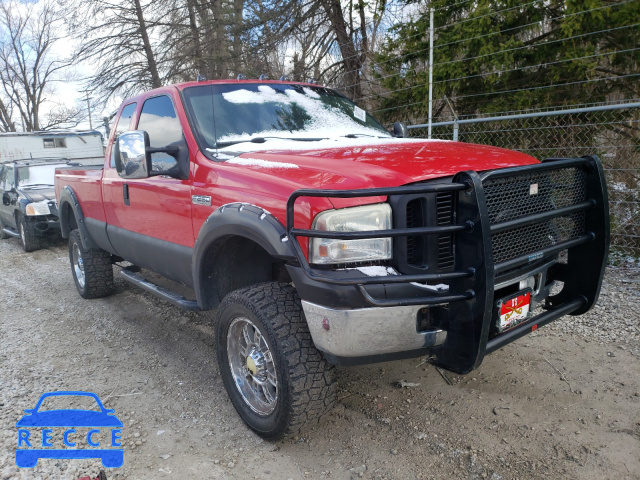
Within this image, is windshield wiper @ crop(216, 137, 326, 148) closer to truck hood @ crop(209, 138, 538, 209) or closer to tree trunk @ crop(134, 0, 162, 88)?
truck hood @ crop(209, 138, 538, 209)

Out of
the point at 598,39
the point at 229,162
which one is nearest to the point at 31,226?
the point at 229,162

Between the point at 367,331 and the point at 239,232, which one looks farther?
the point at 239,232

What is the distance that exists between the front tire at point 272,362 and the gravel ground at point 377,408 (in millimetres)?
203

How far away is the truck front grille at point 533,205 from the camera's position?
2.49 meters

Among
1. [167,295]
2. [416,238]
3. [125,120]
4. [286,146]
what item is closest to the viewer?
[416,238]

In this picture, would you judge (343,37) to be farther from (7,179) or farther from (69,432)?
(69,432)

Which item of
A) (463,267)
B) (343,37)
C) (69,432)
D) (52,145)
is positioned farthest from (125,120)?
(52,145)

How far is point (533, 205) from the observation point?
2.69m

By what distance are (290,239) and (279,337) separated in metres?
0.54

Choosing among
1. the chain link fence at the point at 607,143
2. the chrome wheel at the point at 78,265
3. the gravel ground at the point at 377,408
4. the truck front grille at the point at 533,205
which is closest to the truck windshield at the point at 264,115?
the truck front grille at the point at 533,205

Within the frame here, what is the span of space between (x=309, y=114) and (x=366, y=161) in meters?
1.45

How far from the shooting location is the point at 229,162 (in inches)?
120

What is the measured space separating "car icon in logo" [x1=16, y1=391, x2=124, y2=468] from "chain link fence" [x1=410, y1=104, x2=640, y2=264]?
4.86m

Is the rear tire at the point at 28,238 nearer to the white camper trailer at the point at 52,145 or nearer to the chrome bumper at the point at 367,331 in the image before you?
the white camper trailer at the point at 52,145
